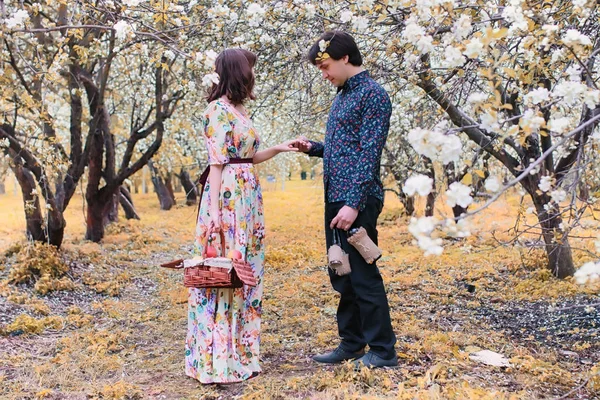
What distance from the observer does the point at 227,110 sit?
11.4 feet

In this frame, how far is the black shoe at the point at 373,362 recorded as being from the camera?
3.41m

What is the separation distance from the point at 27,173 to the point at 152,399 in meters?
5.25

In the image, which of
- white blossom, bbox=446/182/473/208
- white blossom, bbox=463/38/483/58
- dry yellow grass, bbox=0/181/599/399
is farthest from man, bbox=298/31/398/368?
white blossom, bbox=446/182/473/208

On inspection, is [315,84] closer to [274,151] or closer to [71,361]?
[274,151]

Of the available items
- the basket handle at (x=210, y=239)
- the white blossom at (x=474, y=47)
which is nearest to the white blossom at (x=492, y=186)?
the white blossom at (x=474, y=47)

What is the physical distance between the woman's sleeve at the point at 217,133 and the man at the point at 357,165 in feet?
1.95

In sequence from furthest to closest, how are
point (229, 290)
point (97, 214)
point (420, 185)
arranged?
point (97, 214) < point (229, 290) < point (420, 185)

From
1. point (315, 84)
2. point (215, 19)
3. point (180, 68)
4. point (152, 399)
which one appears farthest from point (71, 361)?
point (180, 68)

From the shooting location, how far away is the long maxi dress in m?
3.50

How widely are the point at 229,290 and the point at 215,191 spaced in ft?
2.02

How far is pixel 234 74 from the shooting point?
137 inches

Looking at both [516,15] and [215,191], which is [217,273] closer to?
[215,191]

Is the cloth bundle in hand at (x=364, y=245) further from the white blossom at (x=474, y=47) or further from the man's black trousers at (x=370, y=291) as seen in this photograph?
the white blossom at (x=474, y=47)

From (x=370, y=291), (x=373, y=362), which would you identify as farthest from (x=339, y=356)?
(x=370, y=291)
